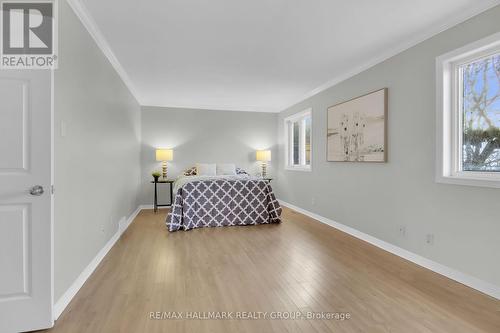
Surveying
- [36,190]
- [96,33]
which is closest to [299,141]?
[96,33]

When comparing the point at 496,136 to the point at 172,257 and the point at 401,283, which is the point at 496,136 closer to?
Answer: the point at 401,283

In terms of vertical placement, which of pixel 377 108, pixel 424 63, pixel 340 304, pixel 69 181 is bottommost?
pixel 340 304

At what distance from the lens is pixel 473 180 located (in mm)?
2266

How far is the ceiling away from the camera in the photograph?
2252mm

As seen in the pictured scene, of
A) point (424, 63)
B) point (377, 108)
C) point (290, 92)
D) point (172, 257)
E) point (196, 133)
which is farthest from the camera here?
point (196, 133)

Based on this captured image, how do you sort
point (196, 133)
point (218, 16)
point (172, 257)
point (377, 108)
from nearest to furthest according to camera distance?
point (218, 16) → point (172, 257) → point (377, 108) → point (196, 133)

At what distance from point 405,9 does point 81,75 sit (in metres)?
2.84

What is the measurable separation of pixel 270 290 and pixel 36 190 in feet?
5.90

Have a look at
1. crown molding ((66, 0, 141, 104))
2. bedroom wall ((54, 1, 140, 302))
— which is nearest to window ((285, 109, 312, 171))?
crown molding ((66, 0, 141, 104))

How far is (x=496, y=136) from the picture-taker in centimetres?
222

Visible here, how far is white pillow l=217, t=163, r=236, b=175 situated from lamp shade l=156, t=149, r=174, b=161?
1.08 metres

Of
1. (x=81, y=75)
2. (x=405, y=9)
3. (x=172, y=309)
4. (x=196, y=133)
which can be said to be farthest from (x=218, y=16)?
(x=196, y=133)

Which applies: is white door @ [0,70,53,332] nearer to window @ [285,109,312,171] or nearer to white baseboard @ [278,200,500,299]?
white baseboard @ [278,200,500,299]

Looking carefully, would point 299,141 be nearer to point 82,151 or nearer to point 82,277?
point 82,151
